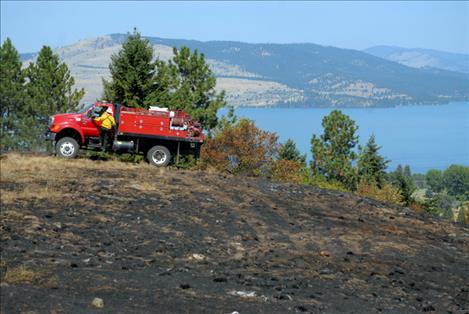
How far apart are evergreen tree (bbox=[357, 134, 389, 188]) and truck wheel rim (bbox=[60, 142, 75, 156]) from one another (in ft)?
158

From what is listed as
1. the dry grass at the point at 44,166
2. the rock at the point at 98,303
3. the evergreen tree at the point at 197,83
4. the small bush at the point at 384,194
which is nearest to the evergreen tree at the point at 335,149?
the small bush at the point at 384,194

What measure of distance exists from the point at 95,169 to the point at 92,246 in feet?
30.4

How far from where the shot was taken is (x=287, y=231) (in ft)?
61.8

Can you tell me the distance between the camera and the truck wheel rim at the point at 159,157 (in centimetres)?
2670

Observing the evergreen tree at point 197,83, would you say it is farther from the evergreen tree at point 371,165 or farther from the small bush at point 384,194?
the evergreen tree at point 371,165

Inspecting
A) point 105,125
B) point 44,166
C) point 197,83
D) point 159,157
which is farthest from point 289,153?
point 44,166

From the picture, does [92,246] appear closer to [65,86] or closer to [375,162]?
[65,86]

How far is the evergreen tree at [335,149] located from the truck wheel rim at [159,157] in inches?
1898

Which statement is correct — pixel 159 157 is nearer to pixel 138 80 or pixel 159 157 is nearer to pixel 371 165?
pixel 138 80

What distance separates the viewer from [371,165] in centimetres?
7138

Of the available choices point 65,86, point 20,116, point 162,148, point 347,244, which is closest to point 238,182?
point 162,148

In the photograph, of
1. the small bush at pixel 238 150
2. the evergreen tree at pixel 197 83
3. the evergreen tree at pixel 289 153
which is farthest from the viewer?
the evergreen tree at pixel 289 153

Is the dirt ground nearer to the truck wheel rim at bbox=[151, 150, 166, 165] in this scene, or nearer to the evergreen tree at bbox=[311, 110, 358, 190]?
the truck wheel rim at bbox=[151, 150, 166, 165]

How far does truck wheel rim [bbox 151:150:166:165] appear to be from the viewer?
2670 cm
